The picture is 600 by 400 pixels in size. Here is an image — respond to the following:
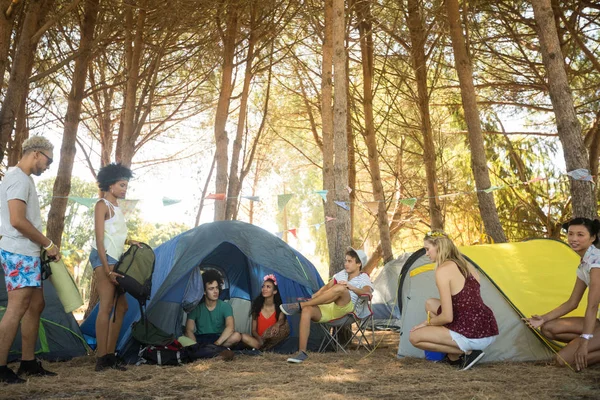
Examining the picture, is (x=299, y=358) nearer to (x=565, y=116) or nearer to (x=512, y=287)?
(x=512, y=287)

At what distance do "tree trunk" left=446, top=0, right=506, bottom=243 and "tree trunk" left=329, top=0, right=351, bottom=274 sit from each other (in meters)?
1.91

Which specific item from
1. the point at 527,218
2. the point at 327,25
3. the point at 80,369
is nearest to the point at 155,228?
the point at 527,218

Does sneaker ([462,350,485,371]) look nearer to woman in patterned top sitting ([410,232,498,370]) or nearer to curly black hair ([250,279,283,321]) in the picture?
woman in patterned top sitting ([410,232,498,370])

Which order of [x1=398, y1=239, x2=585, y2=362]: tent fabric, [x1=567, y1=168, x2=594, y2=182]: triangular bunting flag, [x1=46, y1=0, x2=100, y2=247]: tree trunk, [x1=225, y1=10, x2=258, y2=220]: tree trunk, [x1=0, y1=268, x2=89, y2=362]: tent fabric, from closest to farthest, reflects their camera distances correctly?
1. [x1=398, y1=239, x2=585, y2=362]: tent fabric
2. [x1=0, y1=268, x2=89, y2=362]: tent fabric
3. [x1=567, y1=168, x2=594, y2=182]: triangular bunting flag
4. [x1=46, y1=0, x2=100, y2=247]: tree trunk
5. [x1=225, y1=10, x2=258, y2=220]: tree trunk

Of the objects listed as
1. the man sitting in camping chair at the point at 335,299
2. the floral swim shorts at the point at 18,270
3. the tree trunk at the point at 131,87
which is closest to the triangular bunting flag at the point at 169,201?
the tree trunk at the point at 131,87

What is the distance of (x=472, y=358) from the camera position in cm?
417

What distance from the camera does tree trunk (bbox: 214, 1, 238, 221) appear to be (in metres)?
8.30

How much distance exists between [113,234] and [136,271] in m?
0.32

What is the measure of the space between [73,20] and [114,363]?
5.37m

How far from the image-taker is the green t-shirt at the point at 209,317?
5.47 meters

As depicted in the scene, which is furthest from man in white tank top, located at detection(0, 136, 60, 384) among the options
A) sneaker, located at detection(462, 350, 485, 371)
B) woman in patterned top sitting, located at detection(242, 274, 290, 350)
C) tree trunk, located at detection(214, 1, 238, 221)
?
tree trunk, located at detection(214, 1, 238, 221)

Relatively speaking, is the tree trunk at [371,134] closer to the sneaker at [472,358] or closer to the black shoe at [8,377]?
the sneaker at [472,358]

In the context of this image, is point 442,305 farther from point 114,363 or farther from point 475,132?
point 475,132

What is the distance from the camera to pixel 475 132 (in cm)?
742
